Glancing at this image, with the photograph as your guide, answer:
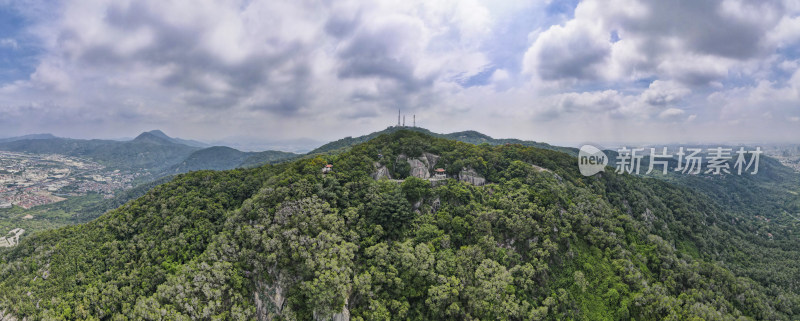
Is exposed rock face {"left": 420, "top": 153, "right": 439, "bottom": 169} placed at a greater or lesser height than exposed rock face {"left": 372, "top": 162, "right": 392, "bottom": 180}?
greater

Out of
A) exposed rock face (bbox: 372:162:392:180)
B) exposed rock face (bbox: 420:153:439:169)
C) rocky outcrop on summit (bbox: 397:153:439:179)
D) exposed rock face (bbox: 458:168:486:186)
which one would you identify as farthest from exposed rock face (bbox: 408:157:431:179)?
exposed rock face (bbox: 458:168:486:186)

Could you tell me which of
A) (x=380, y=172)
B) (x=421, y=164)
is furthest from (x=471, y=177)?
(x=380, y=172)

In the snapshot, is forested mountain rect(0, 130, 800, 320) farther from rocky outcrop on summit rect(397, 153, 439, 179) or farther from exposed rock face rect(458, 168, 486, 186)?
rocky outcrop on summit rect(397, 153, 439, 179)

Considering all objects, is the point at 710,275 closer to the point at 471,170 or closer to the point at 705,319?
the point at 705,319

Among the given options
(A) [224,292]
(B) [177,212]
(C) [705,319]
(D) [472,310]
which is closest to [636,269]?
(C) [705,319]

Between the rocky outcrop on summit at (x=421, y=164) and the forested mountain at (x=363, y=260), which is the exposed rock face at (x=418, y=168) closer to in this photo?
the rocky outcrop on summit at (x=421, y=164)

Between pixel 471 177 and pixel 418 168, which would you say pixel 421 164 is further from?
pixel 471 177
